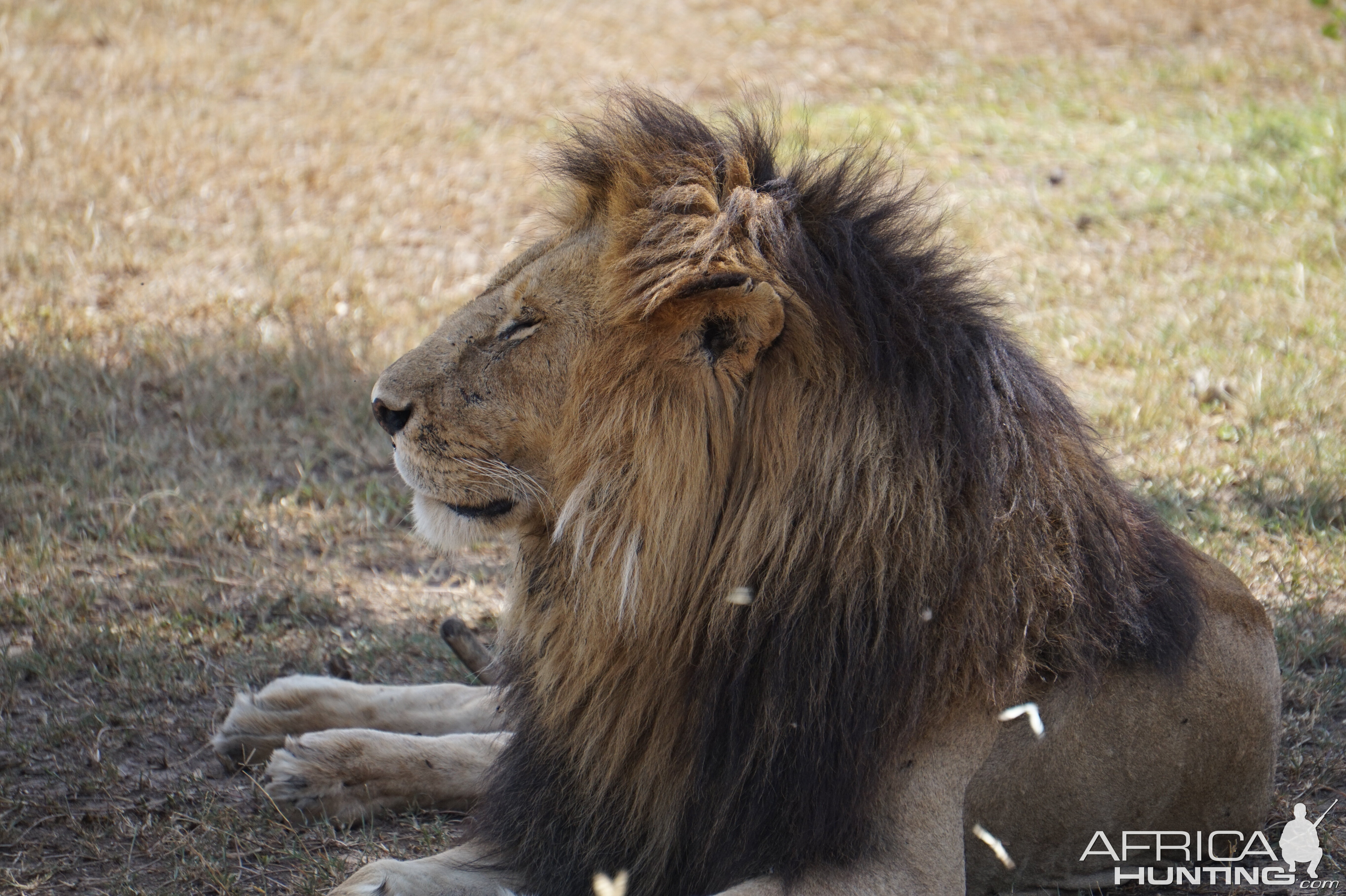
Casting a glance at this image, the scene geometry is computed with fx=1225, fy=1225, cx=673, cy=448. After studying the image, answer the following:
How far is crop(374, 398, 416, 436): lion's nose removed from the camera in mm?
2131

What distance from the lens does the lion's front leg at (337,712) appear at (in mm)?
2867

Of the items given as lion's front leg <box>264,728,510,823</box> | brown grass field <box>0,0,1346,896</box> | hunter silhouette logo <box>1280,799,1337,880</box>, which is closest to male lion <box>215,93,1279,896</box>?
hunter silhouette logo <box>1280,799,1337,880</box>

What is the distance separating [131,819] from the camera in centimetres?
261

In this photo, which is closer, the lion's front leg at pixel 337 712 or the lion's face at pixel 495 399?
the lion's face at pixel 495 399

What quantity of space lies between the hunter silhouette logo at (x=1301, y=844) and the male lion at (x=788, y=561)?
7.3 inches

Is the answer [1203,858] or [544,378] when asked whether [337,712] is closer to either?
[544,378]

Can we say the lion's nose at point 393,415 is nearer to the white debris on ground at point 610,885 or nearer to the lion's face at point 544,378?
the lion's face at point 544,378

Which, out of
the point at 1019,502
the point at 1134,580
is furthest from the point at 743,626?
the point at 1134,580

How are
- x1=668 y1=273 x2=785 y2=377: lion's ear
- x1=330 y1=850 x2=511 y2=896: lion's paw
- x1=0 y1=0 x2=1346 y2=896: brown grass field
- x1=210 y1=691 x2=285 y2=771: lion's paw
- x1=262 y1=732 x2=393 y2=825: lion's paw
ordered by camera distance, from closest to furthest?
x1=668 y1=273 x2=785 y2=377: lion's ear → x1=330 y1=850 x2=511 y2=896: lion's paw → x1=262 y1=732 x2=393 y2=825: lion's paw → x1=210 y1=691 x2=285 y2=771: lion's paw → x1=0 y1=0 x2=1346 y2=896: brown grass field

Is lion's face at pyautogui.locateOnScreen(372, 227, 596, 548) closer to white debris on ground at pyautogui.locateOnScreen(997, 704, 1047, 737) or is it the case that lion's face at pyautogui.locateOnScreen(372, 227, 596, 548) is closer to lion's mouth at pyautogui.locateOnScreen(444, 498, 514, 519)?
lion's mouth at pyautogui.locateOnScreen(444, 498, 514, 519)

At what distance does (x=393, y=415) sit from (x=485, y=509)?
0.23 metres

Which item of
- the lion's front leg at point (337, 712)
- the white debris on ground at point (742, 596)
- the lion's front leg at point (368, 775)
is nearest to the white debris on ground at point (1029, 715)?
the white debris on ground at point (742, 596)

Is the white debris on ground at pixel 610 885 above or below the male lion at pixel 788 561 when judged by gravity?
below

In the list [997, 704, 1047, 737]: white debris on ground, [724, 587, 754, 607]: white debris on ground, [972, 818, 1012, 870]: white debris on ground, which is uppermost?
[724, 587, 754, 607]: white debris on ground
